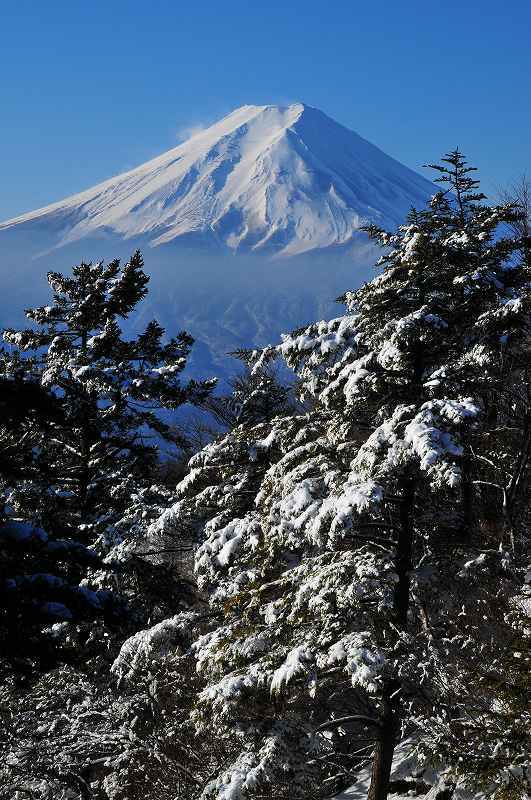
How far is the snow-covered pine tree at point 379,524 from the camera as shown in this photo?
8.51 metres

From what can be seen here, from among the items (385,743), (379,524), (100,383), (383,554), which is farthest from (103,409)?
(385,743)

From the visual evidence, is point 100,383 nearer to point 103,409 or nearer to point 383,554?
point 103,409

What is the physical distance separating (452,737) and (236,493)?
5.23 meters

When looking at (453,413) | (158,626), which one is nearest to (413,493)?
(453,413)

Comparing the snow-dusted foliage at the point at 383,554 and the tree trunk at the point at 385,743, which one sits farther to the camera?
the tree trunk at the point at 385,743

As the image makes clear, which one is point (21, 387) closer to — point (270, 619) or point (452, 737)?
point (270, 619)

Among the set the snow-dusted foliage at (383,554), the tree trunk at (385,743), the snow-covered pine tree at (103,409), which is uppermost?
the snow-covered pine tree at (103,409)

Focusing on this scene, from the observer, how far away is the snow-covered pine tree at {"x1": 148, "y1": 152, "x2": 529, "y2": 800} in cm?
851

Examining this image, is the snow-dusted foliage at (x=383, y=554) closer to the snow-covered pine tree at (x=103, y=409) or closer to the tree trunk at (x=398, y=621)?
the tree trunk at (x=398, y=621)

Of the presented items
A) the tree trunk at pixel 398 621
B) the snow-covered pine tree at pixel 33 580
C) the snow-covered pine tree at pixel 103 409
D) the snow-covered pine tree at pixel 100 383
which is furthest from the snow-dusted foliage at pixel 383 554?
the snow-covered pine tree at pixel 100 383

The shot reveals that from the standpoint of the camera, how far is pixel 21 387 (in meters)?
7.64

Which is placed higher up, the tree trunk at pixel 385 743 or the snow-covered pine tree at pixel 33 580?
the snow-covered pine tree at pixel 33 580

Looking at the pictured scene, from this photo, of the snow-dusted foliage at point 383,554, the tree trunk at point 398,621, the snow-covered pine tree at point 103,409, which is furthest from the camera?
the snow-covered pine tree at point 103,409

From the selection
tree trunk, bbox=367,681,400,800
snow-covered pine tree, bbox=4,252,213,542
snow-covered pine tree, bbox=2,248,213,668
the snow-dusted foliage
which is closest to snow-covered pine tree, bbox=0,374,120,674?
the snow-dusted foliage
